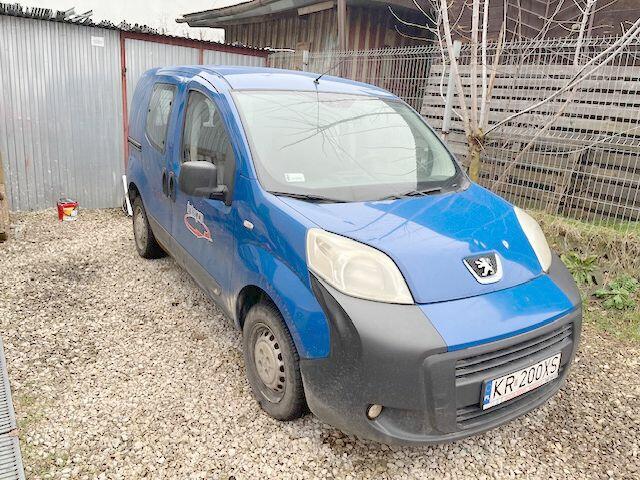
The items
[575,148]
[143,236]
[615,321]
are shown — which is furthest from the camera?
[575,148]

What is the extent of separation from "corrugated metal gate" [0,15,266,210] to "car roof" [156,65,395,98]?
10.3ft

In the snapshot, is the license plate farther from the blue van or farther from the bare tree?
the bare tree

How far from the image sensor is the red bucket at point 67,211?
19.0 feet

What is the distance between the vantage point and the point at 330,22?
969 cm

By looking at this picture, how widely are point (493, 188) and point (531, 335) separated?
3717mm

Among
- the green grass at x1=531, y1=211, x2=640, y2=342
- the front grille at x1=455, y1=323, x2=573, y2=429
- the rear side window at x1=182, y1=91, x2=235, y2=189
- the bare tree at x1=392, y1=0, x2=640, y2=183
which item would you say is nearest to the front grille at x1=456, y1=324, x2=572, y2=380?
the front grille at x1=455, y1=323, x2=573, y2=429

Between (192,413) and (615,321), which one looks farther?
(615,321)

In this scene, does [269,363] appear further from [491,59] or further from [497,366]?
[491,59]

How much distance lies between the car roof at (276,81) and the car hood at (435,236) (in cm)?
105

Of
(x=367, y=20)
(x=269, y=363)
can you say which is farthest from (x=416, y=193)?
(x=367, y=20)

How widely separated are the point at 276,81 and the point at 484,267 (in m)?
1.88

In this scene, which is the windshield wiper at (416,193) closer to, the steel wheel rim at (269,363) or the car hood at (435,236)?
the car hood at (435,236)

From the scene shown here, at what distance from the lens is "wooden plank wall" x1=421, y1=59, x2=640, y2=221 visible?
15.9 feet

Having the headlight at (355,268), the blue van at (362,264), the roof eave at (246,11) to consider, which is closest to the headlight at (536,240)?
the blue van at (362,264)
